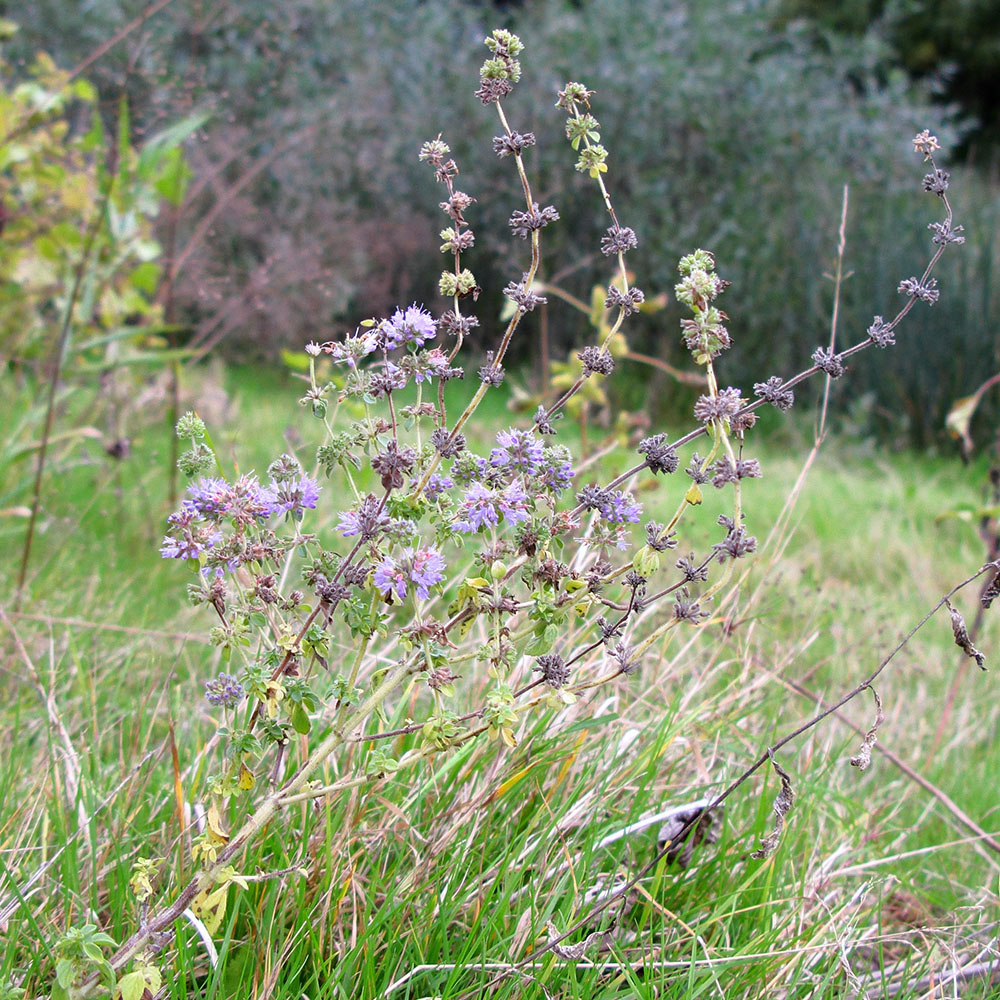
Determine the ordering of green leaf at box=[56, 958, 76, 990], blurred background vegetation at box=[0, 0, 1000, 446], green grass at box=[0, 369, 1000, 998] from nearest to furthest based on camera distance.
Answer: green leaf at box=[56, 958, 76, 990], green grass at box=[0, 369, 1000, 998], blurred background vegetation at box=[0, 0, 1000, 446]

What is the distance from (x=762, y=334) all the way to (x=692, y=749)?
22.7 feet

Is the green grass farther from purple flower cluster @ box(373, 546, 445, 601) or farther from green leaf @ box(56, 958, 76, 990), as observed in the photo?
purple flower cluster @ box(373, 546, 445, 601)

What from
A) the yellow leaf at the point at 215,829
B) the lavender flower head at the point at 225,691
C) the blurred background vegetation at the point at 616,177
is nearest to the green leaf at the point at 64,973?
the yellow leaf at the point at 215,829

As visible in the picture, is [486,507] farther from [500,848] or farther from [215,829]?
[500,848]

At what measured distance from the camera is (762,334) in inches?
320

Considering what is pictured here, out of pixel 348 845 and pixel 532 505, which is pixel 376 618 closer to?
pixel 532 505

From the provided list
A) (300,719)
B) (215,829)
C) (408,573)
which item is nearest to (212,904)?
(215,829)

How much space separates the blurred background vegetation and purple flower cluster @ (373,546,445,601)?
19.1ft

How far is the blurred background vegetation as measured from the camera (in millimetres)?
7137

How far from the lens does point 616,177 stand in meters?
8.66

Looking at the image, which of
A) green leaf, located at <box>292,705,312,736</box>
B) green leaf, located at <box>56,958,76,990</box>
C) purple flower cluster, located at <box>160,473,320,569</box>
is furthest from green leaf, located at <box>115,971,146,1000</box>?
purple flower cluster, located at <box>160,473,320,569</box>

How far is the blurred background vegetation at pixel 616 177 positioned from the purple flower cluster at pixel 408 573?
5809mm

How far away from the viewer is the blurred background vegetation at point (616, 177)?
7.14 metres

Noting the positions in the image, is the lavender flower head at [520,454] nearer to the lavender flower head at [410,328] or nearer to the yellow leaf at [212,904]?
the lavender flower head at [410,328]
